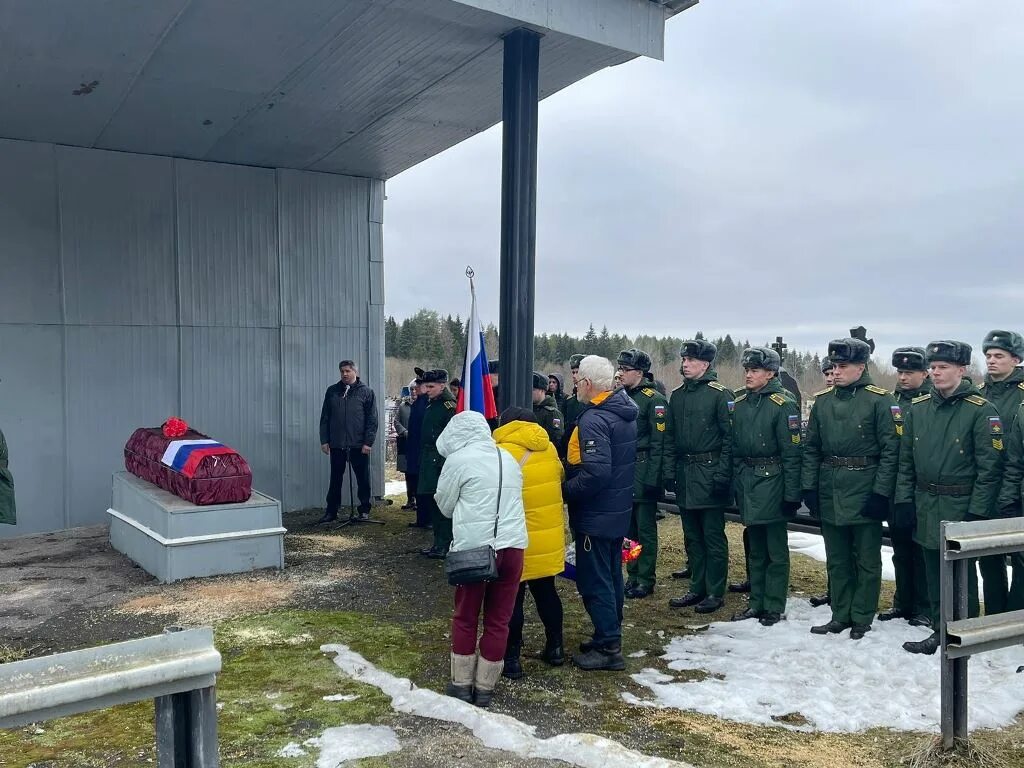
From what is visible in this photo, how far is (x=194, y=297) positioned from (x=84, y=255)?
1.24m

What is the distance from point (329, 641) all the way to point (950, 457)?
4016 mm

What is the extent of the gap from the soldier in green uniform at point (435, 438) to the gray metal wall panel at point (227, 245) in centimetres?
334

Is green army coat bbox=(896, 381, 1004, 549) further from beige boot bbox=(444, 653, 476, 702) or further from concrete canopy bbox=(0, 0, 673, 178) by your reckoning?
concrete canopy bbox=(0, 0, 673, 178)

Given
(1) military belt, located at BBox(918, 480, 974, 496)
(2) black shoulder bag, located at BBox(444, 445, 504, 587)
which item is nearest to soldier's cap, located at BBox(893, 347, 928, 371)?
(1) military belt, located at BBox(918, 480, 974, 496)

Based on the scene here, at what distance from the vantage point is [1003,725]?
386 cm

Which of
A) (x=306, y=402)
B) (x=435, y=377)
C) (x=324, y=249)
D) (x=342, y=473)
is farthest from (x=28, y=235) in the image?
(x=435, y=377)

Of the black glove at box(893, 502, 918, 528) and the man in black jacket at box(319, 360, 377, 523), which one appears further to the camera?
the man in black jacket at box(319, 360, 377, 523)

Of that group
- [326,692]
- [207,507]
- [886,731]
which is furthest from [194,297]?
[886,731]

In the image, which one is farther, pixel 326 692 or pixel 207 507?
pixel 207 507

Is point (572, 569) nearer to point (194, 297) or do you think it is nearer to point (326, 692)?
point (326, 692)

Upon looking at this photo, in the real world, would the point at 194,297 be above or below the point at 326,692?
above

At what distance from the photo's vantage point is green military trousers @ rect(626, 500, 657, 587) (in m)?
6.59

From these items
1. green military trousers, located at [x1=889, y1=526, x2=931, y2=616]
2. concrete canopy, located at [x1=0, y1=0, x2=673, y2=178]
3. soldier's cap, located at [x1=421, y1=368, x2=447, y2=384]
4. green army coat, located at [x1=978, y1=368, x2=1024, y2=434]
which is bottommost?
green military trousers, located at [x1=889, y1=526, x2=931, y2=616]

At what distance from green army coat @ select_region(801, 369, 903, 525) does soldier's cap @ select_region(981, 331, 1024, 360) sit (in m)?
0.67
